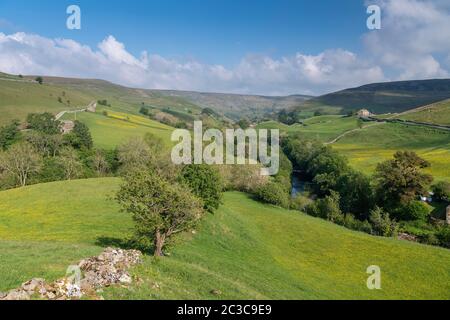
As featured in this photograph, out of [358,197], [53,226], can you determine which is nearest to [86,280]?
[53,226]

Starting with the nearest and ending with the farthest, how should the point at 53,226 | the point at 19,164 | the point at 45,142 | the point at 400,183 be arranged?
1. the point at 53,226
2. the point at 400,183
3. the point at 19,164
4. the point at 45,142

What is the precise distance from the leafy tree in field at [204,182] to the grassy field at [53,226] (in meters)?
9.78

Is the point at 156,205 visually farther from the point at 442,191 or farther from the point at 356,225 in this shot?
the point at 442,191

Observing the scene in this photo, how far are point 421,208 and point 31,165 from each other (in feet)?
281

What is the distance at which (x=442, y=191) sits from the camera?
235 ft

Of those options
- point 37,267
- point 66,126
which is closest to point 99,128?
point 66,126

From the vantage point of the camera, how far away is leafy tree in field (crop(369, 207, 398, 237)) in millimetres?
63281

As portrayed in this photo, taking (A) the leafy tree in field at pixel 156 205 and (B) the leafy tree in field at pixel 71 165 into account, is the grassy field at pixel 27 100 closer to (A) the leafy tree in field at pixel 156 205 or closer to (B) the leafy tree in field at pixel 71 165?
(B) the leafy tree in field at pixel 71 165

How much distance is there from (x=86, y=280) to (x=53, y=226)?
28.8 metres

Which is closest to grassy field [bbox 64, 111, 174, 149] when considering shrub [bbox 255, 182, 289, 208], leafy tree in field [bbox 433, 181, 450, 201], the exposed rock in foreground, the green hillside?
the green hillside

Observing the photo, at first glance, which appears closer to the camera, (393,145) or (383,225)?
(383,225)

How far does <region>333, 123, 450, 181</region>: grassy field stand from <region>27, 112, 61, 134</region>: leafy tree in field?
95.3m

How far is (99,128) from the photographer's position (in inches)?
5231
